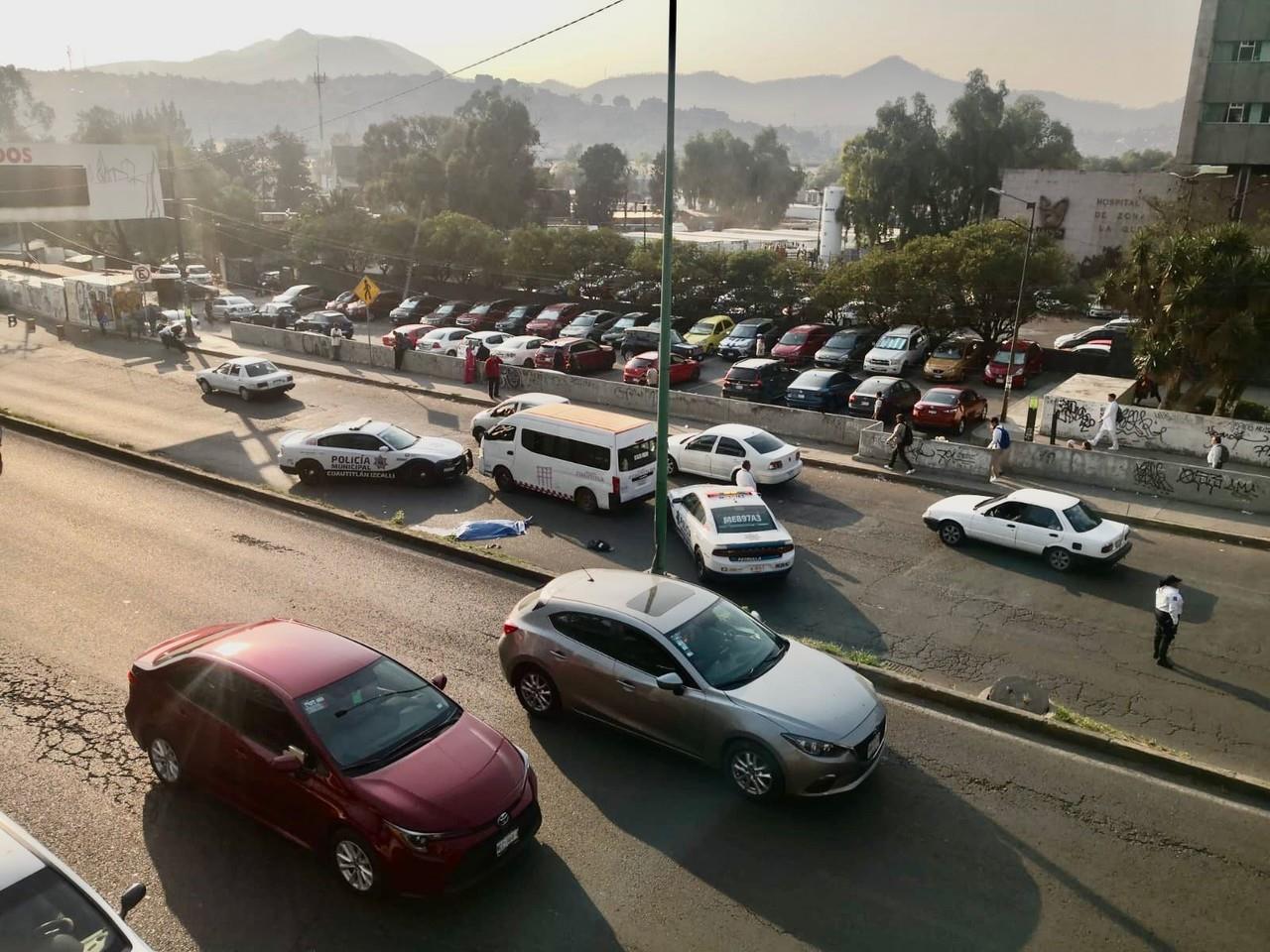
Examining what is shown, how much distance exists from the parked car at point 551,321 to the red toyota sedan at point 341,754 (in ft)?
108

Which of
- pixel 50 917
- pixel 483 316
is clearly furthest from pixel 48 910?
pixel 483 316

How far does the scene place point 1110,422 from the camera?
2402cm

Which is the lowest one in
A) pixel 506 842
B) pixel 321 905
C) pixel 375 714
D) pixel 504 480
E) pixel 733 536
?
pixel 504 480

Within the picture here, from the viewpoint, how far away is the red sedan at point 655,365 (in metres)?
31.2

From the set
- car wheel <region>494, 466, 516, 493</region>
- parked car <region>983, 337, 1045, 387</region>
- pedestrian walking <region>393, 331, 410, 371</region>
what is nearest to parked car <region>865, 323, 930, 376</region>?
parked car <region>983, 337, 1045, 387</region>

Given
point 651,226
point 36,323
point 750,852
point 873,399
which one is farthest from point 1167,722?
point 651,226

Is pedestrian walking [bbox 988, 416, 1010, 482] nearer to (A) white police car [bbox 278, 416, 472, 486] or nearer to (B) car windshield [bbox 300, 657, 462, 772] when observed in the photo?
(A) white police car [bbox 278, 416, 472, 486]

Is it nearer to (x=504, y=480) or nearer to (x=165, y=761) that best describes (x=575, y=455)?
(x=504, y=480)

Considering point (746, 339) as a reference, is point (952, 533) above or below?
below

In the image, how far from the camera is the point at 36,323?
42.8m

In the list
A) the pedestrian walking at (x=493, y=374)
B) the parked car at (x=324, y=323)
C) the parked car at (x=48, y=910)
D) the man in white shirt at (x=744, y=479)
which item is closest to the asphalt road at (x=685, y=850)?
the parked car at (x=48, y=910)

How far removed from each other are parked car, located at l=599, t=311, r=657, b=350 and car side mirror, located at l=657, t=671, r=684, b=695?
3012 centimetres

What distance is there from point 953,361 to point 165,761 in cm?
2977

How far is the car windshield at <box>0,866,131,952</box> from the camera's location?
5285mm
